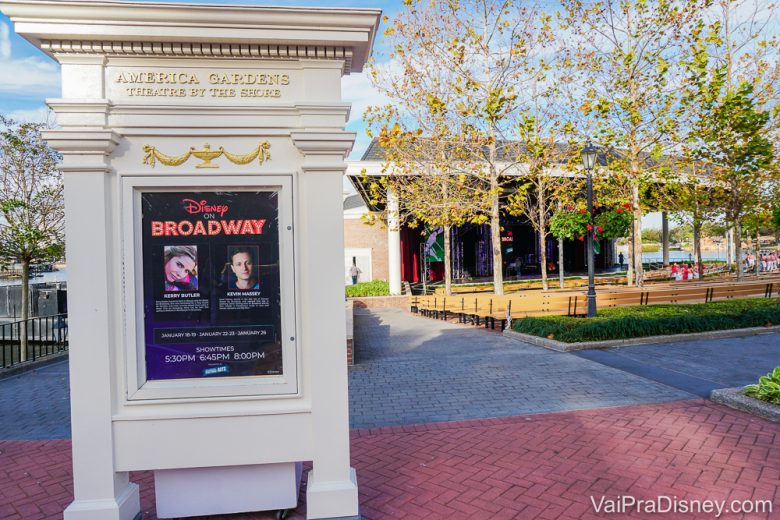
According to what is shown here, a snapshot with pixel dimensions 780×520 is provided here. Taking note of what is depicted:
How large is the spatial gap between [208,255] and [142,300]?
54 centimetres

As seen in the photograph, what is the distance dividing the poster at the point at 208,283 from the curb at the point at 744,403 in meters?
5.49

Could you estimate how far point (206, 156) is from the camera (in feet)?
12.2

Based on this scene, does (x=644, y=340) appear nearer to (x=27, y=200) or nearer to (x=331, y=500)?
(x=331, y=500)

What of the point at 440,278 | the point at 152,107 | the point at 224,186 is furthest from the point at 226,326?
the point at 440,278

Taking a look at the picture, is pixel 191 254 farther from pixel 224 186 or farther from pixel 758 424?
pixel 758 424

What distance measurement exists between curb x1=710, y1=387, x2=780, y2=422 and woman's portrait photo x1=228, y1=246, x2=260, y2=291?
573cm

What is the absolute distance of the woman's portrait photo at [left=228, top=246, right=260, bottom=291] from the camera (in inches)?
148

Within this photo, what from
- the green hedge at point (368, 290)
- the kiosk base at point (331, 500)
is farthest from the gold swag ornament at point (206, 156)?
the green hedge at point (368, 290)

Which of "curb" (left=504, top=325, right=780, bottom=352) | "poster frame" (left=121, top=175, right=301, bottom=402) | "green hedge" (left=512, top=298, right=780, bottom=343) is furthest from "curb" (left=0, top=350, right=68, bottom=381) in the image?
"green hedge" (left=512, top=298, right=780, bottom=343)

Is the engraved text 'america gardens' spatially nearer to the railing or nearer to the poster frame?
the poster frame

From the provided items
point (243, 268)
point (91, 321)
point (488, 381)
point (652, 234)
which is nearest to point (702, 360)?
point (488, 381)

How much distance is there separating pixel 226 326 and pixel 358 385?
15.6 feet

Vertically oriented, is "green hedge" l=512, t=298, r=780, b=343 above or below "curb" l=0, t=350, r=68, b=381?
above

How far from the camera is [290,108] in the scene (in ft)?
12.3
